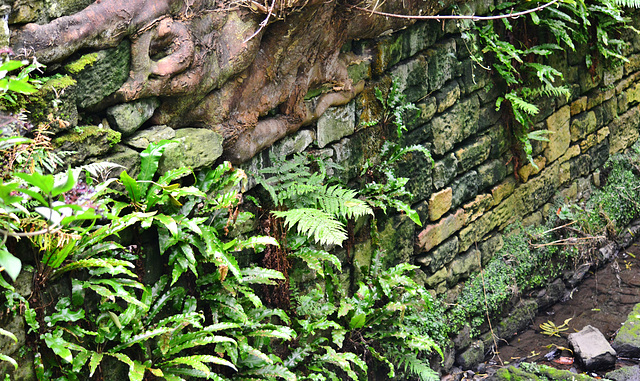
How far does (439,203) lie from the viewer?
4688 mm

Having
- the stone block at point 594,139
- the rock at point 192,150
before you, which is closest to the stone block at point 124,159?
the rock at point 192,150

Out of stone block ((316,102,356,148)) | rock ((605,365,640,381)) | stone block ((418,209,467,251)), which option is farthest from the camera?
stone block ((418,209,467,251))

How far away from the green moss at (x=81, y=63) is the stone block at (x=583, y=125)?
5.28 m

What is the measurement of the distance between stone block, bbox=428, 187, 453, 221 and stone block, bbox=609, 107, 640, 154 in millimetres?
3346

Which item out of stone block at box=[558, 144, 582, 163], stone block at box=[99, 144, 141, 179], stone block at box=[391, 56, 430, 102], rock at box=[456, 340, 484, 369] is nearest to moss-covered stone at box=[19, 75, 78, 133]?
stone block at box=[99, 144, 141, 179]

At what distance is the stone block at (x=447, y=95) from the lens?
15.0ft

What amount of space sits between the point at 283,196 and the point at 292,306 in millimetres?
730

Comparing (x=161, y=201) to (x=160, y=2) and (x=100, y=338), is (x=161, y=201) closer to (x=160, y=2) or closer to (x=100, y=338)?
(x=100, y=338)

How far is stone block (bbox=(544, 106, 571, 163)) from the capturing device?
5.88 m

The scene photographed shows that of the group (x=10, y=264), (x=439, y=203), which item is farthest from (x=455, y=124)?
(x=10, y=264)

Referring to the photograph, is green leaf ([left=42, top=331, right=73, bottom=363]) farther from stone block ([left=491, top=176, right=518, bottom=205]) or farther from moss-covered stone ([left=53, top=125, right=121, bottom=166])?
stone block ([left=491, top=176, right=518, bottom=205])

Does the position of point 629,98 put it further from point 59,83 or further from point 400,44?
point 59,83

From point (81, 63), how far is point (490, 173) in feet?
12.5

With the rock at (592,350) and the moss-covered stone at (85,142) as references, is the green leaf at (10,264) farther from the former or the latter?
the rock at (592,350)
